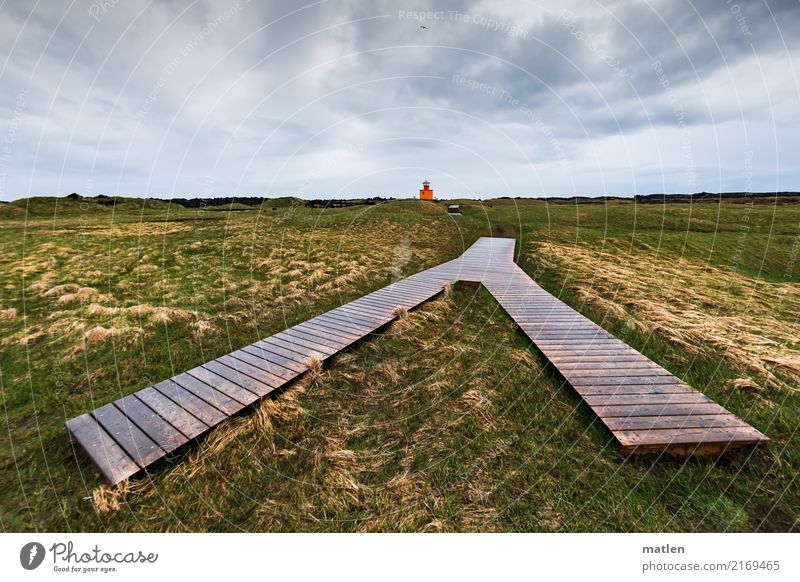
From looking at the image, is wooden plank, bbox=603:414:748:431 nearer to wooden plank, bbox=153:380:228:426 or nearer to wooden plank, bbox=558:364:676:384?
wooden plank, bbox=558:364:676:384

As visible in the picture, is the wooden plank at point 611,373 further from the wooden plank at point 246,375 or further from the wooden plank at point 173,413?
the wooden plank at point 173,413

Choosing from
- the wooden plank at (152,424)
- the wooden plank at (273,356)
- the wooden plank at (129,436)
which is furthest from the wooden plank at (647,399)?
the wooden plank at (129,436)

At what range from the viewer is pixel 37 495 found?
12.2 feet

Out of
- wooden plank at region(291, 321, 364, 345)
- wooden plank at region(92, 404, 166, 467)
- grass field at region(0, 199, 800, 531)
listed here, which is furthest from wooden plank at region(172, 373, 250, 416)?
wooden plank at region(291, 321, 364, 345)

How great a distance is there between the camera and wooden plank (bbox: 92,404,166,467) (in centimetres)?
391

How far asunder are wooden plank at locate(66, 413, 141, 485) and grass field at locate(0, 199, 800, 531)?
0.58 feet

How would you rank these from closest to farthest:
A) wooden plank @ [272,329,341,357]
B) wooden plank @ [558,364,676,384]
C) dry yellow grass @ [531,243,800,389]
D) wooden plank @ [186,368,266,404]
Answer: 1. wooden plank @ [186,368,266,404]
2. wooden plank @ [558,364,676,384]
3. wooden plank @ [272,329,341,357]
4. dry yellow grass @ [531,243,800,389]

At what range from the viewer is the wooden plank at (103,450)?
3.70m

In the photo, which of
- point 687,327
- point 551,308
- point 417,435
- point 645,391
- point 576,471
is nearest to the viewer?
point 576,471

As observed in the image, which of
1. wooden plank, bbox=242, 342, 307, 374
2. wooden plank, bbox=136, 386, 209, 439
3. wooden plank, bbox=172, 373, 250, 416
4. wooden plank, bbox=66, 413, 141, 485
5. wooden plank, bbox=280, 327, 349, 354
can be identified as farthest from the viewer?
wooden plank, bbox=280, 327, 349, 354
